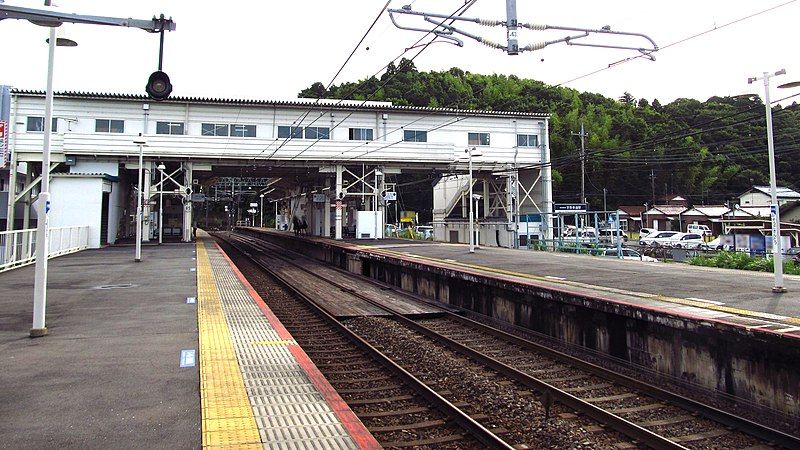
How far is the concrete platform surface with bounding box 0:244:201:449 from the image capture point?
433 cm

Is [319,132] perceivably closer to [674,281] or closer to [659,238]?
[659,238]

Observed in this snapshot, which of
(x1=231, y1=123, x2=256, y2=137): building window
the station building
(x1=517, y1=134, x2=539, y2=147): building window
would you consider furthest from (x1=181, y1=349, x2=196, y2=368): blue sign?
(x1=517, y1=134, x2=539, y2=147): building window

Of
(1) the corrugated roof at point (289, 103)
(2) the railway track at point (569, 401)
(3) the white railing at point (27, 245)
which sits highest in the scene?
(1) the corrugated roof at point (289, 103)

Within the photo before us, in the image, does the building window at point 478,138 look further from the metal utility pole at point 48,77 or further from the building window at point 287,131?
the metal utility pole at point 48,77

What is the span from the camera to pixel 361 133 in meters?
36.3

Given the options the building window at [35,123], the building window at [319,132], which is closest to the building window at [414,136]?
the building window at [319,132]

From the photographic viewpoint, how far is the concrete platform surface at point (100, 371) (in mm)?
4328

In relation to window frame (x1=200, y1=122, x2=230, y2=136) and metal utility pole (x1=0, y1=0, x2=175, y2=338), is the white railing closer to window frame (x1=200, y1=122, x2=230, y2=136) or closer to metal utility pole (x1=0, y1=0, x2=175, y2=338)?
metal utility pole (x1=0, y1=0, x2=175, y2=338)

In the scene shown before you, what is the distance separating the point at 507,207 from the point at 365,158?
1061 centimetres

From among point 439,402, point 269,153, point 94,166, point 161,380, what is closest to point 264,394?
point 161,380

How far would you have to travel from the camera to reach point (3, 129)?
10.5 m

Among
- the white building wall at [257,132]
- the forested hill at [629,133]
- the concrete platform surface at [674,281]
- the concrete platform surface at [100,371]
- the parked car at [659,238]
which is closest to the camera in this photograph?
the concrete platform surface at [100,371]

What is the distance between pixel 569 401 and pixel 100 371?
213 inches

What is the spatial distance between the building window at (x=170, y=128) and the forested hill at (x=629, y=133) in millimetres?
9199
